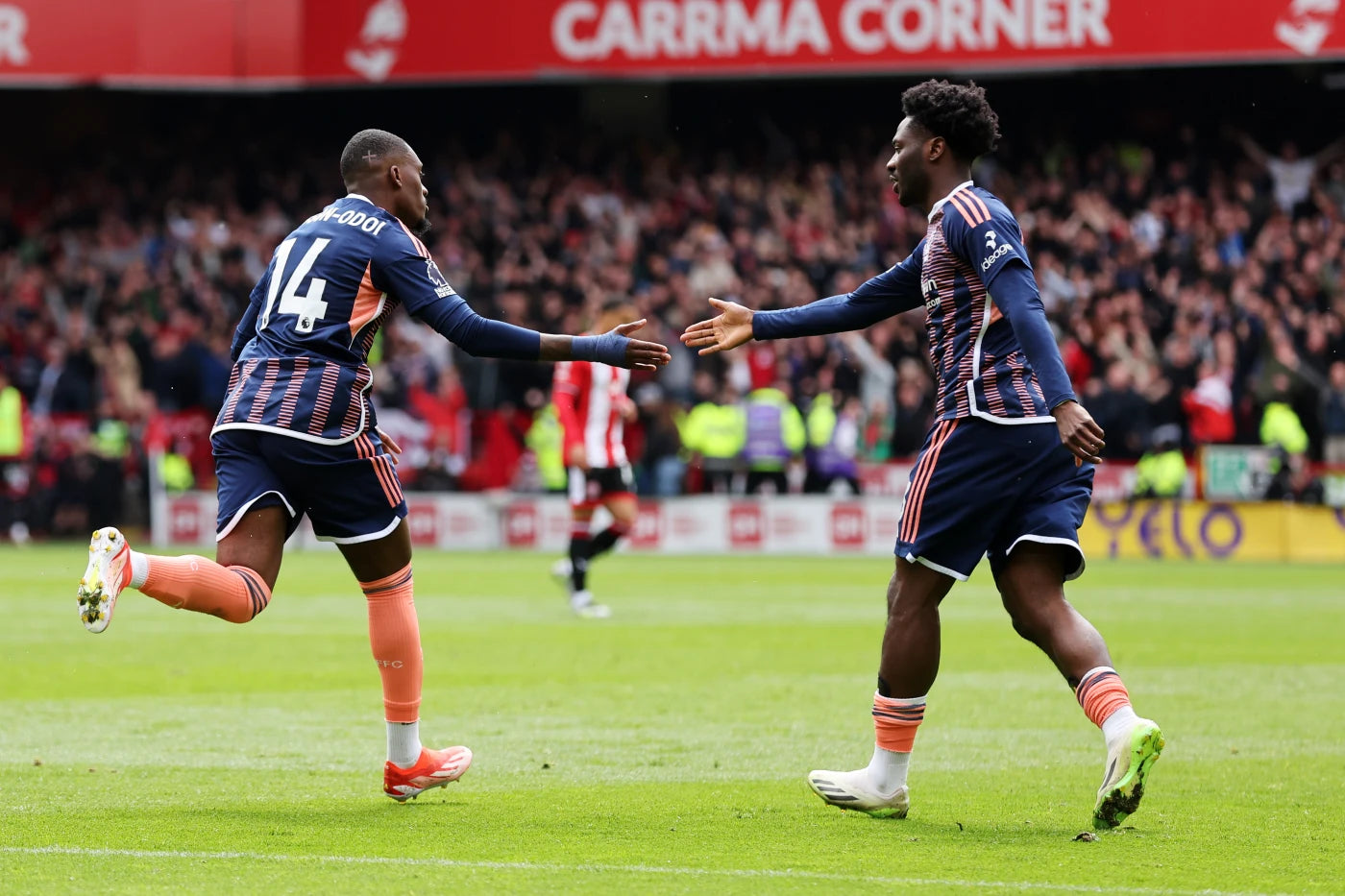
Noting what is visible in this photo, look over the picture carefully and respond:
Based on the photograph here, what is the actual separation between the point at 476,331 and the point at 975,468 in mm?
1663

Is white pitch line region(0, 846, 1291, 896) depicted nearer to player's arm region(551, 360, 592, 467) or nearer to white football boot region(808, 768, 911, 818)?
white football boot region(808, 768, 911, 818)

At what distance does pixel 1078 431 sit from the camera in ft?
19.7

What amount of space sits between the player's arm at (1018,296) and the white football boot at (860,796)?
1.29 m

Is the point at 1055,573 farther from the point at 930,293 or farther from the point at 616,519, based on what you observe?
the point at 616,519

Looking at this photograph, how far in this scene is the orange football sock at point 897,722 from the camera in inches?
257

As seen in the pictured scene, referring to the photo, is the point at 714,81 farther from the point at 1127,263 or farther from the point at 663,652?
the point at 663,652

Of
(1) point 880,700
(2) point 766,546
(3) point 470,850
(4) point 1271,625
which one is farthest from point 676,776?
(2) point 766,546

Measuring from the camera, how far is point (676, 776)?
24.4ft

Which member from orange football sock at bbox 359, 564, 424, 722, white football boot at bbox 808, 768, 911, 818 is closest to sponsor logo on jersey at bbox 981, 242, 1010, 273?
white football boot at bbox 808, 768, 911, 818

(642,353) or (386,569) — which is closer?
(642,353)

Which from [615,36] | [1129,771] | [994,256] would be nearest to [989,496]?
[994,256]

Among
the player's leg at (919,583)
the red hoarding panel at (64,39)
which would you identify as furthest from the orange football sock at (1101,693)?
the red hoarding panel at (64,39)

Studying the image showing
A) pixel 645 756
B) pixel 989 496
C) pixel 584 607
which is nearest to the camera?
pixel 989 496

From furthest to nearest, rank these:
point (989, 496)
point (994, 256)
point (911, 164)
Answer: point (911, 164), point (989, 496), point (994, 256)
